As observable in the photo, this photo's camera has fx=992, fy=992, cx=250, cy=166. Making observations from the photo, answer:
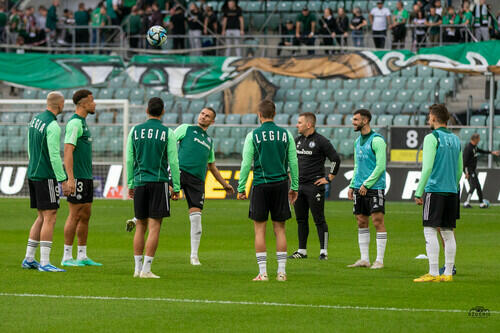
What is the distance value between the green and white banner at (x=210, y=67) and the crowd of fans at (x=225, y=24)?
1.01m

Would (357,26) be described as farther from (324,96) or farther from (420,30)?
(324,96)

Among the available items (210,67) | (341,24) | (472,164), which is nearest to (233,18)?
(210,67)

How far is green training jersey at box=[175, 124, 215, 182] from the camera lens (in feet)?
48.1

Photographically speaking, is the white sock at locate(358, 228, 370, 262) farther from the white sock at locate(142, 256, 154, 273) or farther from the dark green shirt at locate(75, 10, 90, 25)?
the dark green shirt at locate(75, 10, 90, 25)

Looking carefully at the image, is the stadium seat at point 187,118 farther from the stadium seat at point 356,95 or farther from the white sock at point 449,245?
the white sock at point 449,245

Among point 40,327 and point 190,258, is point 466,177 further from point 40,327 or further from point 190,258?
point 40,327

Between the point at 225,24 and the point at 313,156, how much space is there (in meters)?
21.6

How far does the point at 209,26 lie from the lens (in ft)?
120

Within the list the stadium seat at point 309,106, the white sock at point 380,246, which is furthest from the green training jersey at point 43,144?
the stadium seat at point 309,106

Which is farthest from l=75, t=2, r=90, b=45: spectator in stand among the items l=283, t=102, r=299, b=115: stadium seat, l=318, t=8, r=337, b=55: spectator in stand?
l=318, t=8, r=337, b=55: spectator in stand

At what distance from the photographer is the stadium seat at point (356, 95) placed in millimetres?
33938

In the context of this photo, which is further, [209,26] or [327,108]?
[209,26]

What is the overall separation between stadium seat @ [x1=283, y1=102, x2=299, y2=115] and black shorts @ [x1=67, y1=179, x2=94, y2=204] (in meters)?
21.0

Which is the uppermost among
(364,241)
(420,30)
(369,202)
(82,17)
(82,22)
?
(82,17)
